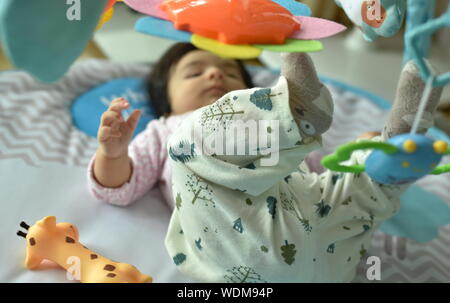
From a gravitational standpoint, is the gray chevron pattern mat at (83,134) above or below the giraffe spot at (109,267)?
below

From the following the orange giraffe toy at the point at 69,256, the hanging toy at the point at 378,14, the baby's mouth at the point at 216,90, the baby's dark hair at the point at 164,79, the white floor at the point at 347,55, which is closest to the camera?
the hanging toy at the point at 378,14

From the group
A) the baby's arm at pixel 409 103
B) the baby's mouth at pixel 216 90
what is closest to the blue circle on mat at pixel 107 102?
the baby's mouth at pixel 216 90

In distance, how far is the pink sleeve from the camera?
704 millimetres

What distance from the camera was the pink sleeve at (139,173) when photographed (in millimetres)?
704

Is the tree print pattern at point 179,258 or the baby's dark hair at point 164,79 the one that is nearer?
the tree print pattern at point 179,258

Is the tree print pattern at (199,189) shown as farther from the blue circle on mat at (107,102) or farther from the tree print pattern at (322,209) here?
the blue circle on mat at (107,102)

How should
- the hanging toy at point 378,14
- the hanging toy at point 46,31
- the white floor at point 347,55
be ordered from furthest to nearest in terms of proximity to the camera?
the white floor at point 347,55 → the hanging toy at point 378,14 → the hanging toy at point 46,31

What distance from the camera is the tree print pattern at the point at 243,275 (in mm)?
576

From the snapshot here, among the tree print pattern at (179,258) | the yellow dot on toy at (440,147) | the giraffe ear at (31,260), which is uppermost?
the yellow dot on toy at (440,147)

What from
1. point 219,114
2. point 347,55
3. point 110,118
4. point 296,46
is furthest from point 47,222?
point 347,55

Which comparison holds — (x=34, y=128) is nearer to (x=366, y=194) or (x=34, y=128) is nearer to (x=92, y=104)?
(x=92, y=104)

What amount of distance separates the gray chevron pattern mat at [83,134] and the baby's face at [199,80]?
18 cm

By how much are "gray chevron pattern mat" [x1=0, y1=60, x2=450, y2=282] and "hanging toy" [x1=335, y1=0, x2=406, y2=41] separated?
35 centimetres

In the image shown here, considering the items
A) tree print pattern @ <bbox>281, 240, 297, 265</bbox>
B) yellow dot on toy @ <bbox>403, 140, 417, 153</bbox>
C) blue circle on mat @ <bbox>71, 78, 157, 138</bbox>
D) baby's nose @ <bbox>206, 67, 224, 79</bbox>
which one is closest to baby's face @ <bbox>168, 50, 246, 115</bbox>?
baby's nose @ <bbox>206, 67, 224, 79</bbox>
